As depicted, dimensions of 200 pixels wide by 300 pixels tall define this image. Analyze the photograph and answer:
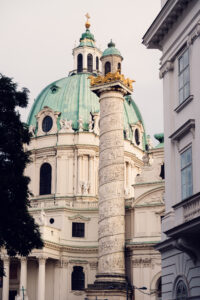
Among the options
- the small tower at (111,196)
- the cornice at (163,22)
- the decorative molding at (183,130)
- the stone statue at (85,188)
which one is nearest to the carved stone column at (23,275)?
the small tower at (111,196)

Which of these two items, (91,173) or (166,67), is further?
(91,173)

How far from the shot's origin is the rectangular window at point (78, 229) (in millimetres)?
59219

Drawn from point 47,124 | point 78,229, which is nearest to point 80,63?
point 47,124

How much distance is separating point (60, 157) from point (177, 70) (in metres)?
42.4

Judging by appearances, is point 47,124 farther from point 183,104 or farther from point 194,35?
point 194,35

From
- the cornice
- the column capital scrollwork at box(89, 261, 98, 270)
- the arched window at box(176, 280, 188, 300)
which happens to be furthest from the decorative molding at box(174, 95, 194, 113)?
the column capital scrollwork at box(89, 261, 98, 270)

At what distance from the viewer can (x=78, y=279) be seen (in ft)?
190

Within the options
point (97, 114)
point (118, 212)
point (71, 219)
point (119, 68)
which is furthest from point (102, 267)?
point (97, 114)

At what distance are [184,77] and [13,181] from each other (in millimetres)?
7222

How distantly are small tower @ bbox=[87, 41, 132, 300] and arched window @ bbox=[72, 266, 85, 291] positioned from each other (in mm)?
10611

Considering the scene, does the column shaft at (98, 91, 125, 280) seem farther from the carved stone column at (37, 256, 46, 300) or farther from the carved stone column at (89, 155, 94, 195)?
the carved stone column at (89, 155, 94, 195)

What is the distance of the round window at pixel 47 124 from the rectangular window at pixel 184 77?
149 ft

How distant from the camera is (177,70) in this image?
22969 mm

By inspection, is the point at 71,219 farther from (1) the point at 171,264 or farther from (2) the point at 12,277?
(1) the point at 171,264
